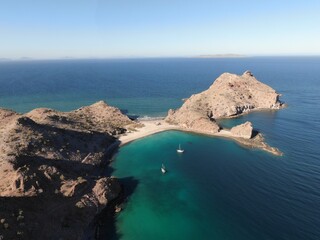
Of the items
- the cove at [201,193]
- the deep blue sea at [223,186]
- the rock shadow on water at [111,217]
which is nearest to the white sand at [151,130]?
the deep blue sea at [223,186]

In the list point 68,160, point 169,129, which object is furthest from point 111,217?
point 169,129

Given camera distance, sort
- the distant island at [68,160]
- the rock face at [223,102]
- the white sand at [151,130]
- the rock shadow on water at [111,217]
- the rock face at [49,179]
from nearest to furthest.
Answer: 1. the rock face at [49,179]
2. the distant island at [68,160]
3. the rock shadow on water at [111,217]
4. the white sand at [151,130]
5. the rock face at [223,102]

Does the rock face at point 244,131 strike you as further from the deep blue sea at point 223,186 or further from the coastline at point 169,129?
the deep blue sea at point 223,186

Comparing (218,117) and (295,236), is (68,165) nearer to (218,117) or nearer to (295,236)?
(295,236)

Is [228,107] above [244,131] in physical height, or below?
above

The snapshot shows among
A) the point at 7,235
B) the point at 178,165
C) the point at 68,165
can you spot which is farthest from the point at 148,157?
the point at 7,235

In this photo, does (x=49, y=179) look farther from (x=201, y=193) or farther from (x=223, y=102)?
(x=223, y=102)

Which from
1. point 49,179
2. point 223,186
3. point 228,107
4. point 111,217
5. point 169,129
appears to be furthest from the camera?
point 228,107
